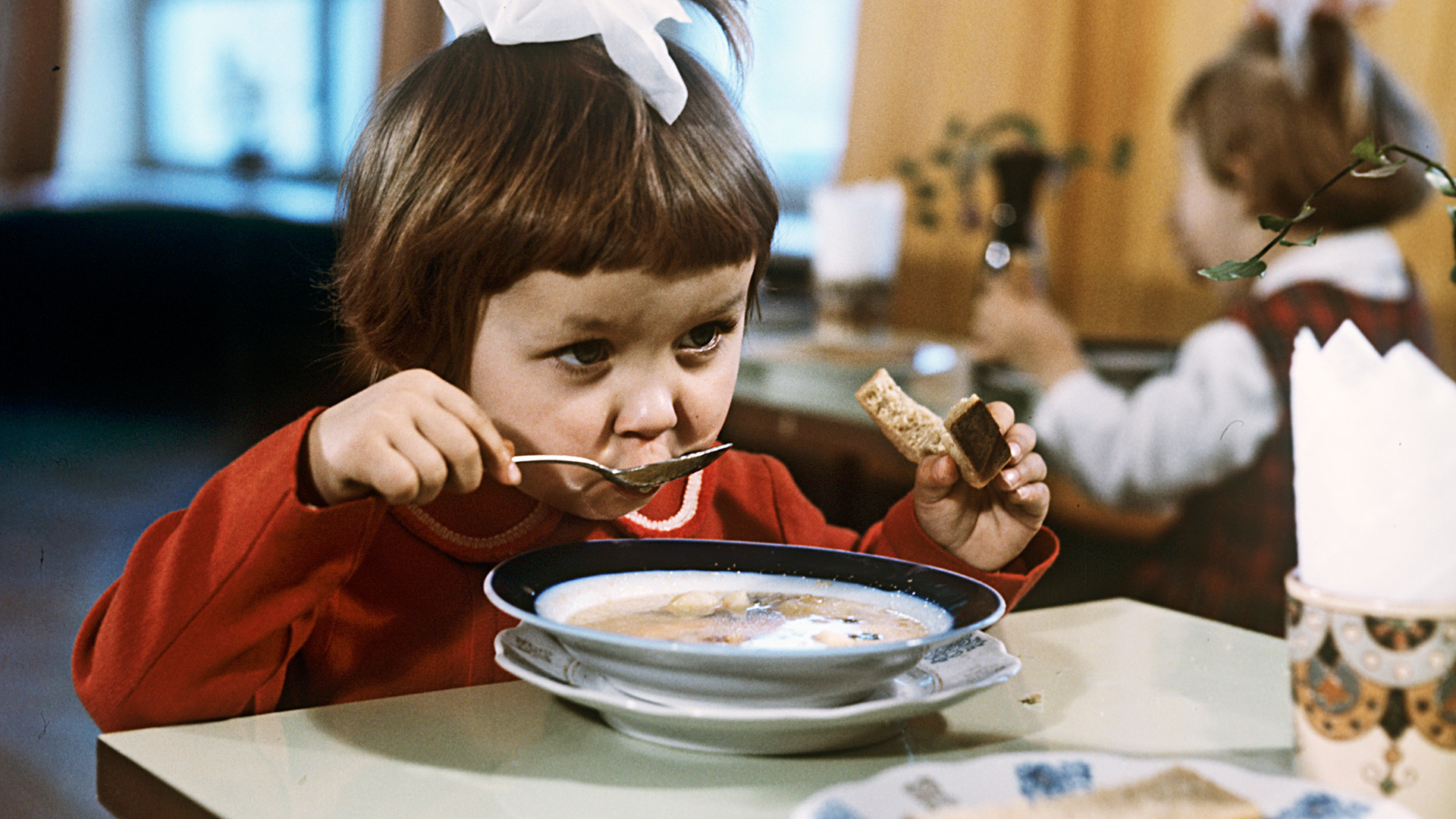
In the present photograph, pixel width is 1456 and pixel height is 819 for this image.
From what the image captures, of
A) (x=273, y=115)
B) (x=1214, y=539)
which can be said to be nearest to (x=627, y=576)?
(x=273, y=115)

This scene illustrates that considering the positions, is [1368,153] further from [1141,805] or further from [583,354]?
[583,354]

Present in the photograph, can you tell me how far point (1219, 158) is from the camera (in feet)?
7.55

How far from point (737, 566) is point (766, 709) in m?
0.17

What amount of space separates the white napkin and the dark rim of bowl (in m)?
1.64

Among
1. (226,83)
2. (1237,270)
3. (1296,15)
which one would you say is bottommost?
(1237,270)

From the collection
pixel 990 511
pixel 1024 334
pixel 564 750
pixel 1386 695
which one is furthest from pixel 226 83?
pixel 1386 695

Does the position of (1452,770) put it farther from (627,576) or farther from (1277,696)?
(627,576)

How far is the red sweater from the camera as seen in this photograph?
70 centimetres

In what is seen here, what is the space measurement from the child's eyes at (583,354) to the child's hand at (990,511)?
26 cm

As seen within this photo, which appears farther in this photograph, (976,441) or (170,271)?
(170,271)

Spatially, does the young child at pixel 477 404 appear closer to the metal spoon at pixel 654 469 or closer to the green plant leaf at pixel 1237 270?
the metal spoon at pixel 654 469

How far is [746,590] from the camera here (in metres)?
0.73

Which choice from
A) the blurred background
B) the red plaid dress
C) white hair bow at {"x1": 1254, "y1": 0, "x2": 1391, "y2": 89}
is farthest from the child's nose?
white hair bow at {"x1": 1254, "y1": 0, "x2": 1391, "y2": 89}

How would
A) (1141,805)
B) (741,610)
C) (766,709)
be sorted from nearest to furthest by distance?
(1141,805)
(766,709)
(741,610)
